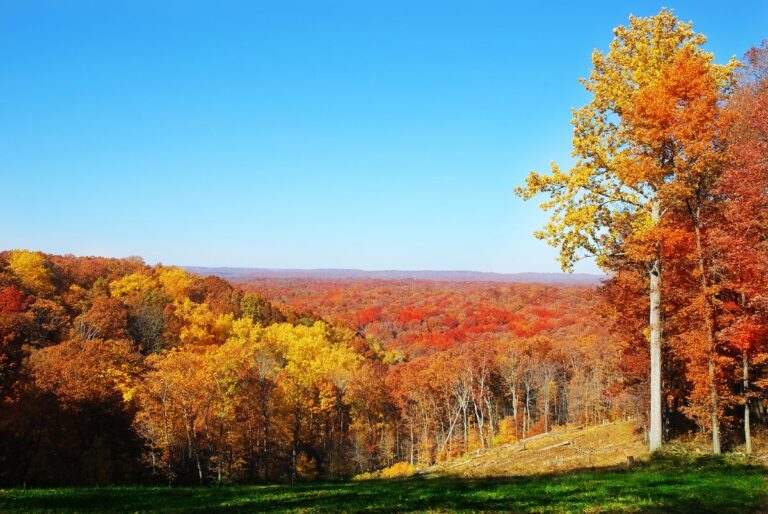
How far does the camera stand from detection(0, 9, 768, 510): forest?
59.4ft

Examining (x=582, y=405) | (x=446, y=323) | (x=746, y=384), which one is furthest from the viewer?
(x=446, y=323)

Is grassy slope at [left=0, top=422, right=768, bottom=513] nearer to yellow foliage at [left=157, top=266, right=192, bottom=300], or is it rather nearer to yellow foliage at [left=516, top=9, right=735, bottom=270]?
yellow foliage at [left=516, top=9, right=735, bottom=270]

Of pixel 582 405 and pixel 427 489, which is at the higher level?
pixel 427 489

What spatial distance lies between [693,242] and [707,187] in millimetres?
2041

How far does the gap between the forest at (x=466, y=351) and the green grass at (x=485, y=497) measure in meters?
5.78

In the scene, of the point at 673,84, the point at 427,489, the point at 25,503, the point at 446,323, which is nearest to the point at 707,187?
the point at 673,84

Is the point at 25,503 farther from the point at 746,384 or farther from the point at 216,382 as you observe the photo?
the point at 216,382

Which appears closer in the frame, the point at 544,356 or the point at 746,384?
the point at 746,384

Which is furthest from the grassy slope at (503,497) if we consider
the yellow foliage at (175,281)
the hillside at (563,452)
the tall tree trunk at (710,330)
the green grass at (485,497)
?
the yellow foliage at (175,281)

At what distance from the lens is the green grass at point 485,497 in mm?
10984

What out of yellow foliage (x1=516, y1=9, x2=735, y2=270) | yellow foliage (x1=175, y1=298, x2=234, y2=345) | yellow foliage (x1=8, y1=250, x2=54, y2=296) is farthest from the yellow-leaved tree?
yellow foliage (x1=8, y1=250, x2=54, y2=296)

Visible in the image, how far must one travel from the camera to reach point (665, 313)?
25656 mm

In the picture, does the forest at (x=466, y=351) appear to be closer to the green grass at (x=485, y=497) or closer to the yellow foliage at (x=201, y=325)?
the yellow foliage at (x=201, y=325)

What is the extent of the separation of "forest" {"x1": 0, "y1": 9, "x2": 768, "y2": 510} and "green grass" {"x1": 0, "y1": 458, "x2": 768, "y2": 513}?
578 centimetres
